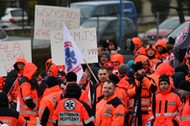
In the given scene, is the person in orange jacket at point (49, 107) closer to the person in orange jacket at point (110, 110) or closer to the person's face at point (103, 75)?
the person in orange jacket at point (110, 110)

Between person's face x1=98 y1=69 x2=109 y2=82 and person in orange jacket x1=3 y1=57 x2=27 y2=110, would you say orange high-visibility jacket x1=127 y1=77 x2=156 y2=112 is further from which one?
person in orange jacket x1=3 y1=57 x2=27 y2=110

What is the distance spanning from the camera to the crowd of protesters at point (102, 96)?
1066 centimetres

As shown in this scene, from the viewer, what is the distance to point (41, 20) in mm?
17125

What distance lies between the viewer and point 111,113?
1180cm

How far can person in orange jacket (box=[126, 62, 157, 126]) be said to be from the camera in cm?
1307

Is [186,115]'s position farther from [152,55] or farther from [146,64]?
[152,55]

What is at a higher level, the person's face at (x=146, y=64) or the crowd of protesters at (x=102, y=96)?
the person's face at (x=146, y=64)

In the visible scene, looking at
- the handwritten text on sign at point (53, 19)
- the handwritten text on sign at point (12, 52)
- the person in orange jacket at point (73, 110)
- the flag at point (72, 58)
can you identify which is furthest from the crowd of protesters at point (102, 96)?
the handwritten text on sign at point (53, 19)

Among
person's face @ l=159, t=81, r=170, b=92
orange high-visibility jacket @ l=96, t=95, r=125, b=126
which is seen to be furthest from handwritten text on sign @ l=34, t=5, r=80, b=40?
Answer: person's face @ l=159, t=81, r=170, b=92

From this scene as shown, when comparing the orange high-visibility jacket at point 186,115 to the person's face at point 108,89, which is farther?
the person's face at point 108,89

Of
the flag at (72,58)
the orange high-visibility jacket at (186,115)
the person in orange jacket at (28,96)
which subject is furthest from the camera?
the person in orange jacket at (28,96)

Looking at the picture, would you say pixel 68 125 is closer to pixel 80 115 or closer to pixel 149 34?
pixel 80 115

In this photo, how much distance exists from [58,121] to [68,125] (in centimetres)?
19

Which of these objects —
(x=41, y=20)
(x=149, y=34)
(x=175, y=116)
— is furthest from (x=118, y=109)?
(x=149, y=34)
